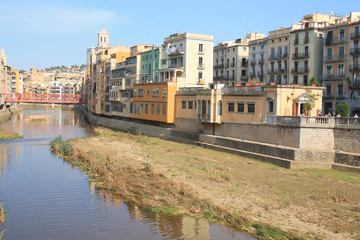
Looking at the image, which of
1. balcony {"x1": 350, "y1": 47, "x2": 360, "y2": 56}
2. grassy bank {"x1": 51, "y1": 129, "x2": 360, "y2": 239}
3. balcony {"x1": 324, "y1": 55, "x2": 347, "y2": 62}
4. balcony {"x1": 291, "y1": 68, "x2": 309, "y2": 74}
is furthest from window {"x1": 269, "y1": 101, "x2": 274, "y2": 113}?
balcony {"x1": 291, "y1": 68, "x2": 309, "y2": 74}

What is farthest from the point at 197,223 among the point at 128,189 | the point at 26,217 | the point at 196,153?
the point at 196,153

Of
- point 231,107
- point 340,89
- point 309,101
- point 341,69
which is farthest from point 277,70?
point 309,101

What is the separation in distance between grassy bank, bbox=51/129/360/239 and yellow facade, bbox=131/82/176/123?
15712mm

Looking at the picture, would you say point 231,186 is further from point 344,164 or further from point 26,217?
point 26,217

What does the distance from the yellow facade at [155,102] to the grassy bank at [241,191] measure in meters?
Result: 15.7

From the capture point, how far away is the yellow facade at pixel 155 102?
50062 mm

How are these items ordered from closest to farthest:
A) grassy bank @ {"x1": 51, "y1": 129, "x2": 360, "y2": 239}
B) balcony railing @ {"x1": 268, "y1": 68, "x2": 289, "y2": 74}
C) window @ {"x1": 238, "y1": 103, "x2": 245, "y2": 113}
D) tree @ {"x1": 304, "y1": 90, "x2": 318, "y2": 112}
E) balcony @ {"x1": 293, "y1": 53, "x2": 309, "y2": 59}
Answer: grassy bank @ {"x1": 51, "y1": 129, "x2": 360, "y2": 239} < tree @ {"x1": 304, "y1": 90, "x2": 318, "y2": 112} < window @ {"x1": 238, "y1": 103, "x2": 245, "y2": 113} < balcony @ {"x1": 293, "y1": 53, "x2": 309, "y2": 59} < balcony railing @ {"x1": 268, "y1": 68, "x2": 289, "y2": 74}

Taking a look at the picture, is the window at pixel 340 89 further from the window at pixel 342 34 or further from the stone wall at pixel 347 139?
the stone wall at pixel 347 139

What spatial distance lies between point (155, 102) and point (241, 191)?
32247 millimetres

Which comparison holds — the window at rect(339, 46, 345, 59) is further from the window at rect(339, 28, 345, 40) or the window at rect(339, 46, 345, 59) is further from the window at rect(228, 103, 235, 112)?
the window at rect(228, 103, 235, 112)

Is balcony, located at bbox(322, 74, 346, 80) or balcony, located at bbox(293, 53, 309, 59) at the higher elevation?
balcony, located at bbox(293, 53, 309, 59)

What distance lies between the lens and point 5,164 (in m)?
31.6

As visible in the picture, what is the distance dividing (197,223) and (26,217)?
26.8 feet

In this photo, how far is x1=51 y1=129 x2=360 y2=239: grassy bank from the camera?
1741 cm
